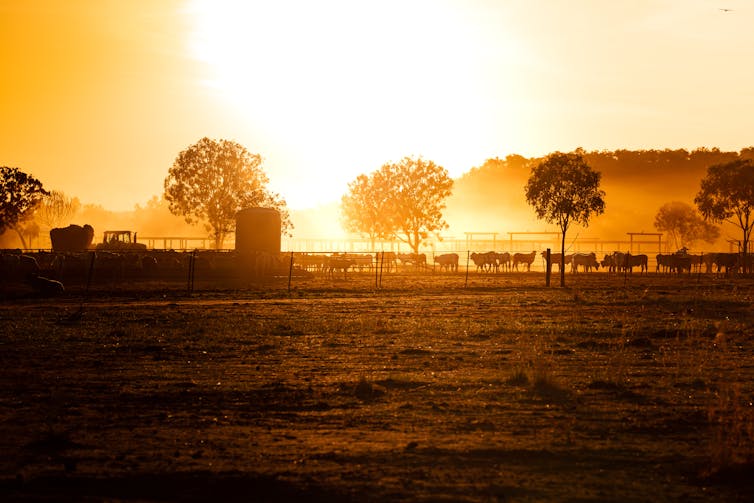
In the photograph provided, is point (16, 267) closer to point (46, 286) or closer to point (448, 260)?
point (46, 286)

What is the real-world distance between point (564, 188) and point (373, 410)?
36344 mm

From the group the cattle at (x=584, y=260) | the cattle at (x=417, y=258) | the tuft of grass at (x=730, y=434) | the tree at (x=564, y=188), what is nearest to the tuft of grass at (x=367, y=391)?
the tuft of grass at (x=730, y=434)

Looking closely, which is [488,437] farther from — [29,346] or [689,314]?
[689,314]

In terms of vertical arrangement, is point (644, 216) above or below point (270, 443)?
above

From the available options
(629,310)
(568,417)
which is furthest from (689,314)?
(568,417)

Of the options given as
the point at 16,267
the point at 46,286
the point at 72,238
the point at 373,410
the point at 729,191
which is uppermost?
the point at 729,191

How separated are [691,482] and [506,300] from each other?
76.1 feet

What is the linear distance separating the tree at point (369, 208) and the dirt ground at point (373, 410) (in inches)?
2670

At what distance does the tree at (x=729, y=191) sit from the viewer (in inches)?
2511

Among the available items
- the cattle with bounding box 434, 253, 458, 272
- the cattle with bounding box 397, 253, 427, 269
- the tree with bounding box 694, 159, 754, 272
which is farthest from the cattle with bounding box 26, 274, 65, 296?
the tree with bounding box 694, 159, 754, 272

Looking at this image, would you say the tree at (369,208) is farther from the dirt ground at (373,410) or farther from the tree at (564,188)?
the dirt ground at (373,410)

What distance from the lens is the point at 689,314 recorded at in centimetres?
2558

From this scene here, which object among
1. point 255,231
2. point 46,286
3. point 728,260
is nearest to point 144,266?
point 255,231

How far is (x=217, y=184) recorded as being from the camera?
263ft
